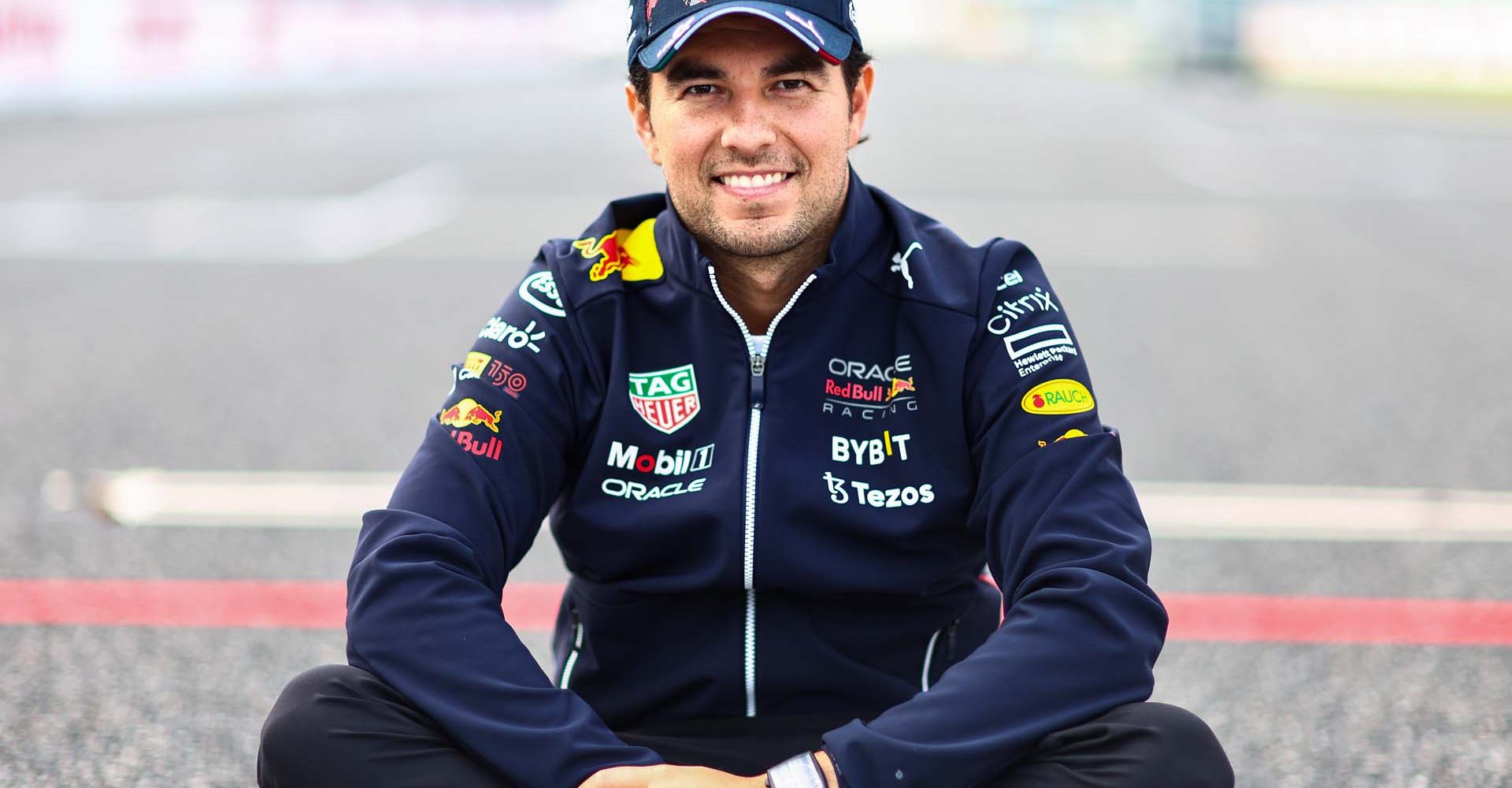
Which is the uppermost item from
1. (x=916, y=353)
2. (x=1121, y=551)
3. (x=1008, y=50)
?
(x=916, y=353)

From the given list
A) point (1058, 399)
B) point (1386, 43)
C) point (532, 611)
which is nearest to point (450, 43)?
point (1386, 43)

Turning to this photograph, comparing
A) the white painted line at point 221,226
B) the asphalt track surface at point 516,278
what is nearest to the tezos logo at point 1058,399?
the asphalt track surface at point 516,278

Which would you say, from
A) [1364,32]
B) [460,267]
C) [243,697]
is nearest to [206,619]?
[243,697]

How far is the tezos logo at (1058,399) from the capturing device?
2.44 metres

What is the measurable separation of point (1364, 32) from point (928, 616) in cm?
2508

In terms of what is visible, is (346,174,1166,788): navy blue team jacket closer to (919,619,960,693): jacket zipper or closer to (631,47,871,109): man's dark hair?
(919,619,960,693): jacket zipper

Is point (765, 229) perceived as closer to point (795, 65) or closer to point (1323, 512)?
point (795, 65)

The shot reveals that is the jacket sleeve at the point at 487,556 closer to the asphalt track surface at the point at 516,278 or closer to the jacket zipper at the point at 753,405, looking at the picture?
the jacket zipper at the point at 753,405

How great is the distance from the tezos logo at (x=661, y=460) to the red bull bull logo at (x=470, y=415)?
0.18 meters

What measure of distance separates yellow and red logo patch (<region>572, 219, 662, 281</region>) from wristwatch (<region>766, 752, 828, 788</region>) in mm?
798

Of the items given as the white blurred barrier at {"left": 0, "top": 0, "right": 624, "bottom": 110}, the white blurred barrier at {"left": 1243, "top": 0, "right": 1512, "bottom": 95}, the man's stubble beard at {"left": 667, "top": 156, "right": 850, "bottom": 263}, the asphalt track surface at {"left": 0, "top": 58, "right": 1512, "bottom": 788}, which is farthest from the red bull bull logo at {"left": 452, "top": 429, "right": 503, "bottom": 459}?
the white blurred barrier at {"left": 1243, "top": 0, "right": 1512, "bottom": 95}

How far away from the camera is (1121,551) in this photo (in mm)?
2309

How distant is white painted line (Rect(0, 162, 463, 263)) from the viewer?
9.80 metres

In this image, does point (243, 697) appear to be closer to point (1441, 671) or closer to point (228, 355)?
point (1441, 671)
